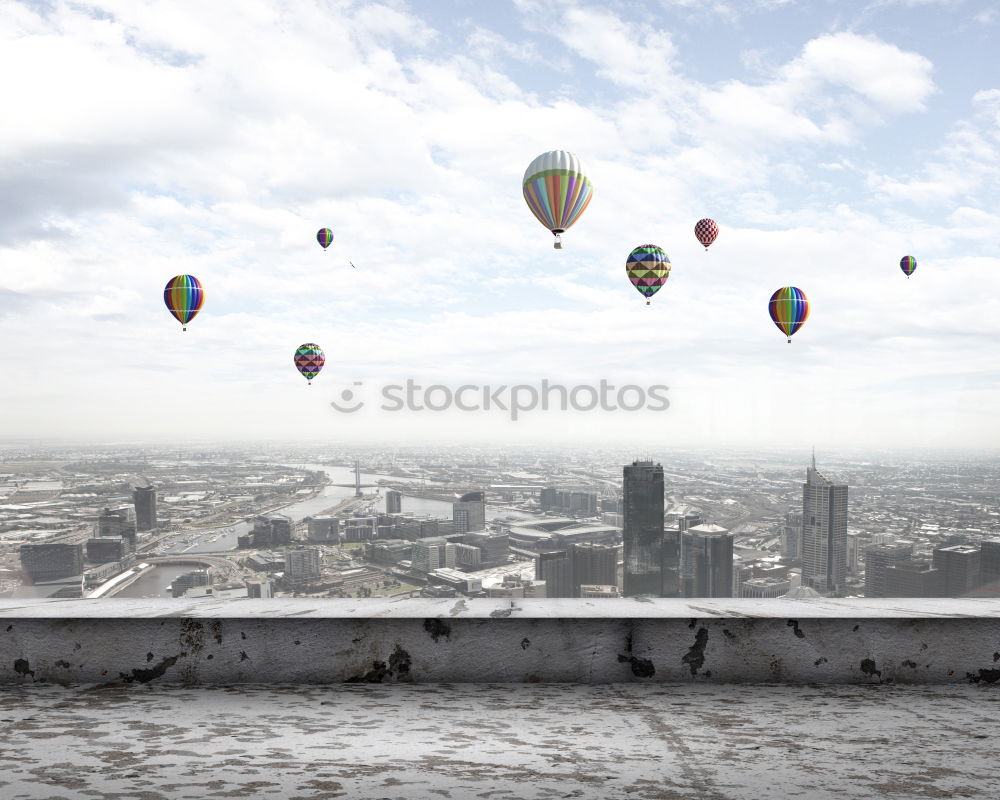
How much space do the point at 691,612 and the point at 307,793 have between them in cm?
123

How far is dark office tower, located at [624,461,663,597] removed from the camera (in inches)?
1056

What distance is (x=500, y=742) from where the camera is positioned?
4.89ft

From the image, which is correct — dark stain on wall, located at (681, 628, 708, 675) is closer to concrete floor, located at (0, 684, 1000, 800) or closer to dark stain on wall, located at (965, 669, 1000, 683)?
concrete floor, located at (0, 684, 1000, 800)

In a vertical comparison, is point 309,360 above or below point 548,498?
above

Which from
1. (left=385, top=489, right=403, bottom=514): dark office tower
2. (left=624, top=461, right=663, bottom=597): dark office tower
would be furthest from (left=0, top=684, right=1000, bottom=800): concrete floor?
(left=385, top=489, right=403, bottom=514): dark office tower

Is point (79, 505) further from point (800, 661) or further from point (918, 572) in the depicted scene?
point (800, 661)

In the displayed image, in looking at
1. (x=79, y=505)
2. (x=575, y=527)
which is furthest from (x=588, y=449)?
(x=79, y=505)

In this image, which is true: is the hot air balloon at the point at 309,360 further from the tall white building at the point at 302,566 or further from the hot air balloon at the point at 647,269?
the hot air balloon at the point at 647,269

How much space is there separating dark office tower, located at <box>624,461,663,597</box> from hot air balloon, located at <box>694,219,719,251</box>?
41.9 ft

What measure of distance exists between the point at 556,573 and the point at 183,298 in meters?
13.8

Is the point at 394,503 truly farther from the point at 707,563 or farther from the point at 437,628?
the point at 437,628

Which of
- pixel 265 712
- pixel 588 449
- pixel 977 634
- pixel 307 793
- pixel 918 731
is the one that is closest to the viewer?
pixel 307 793

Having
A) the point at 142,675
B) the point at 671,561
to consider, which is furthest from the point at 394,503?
the point at 142,675

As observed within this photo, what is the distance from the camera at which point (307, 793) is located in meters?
1.19
